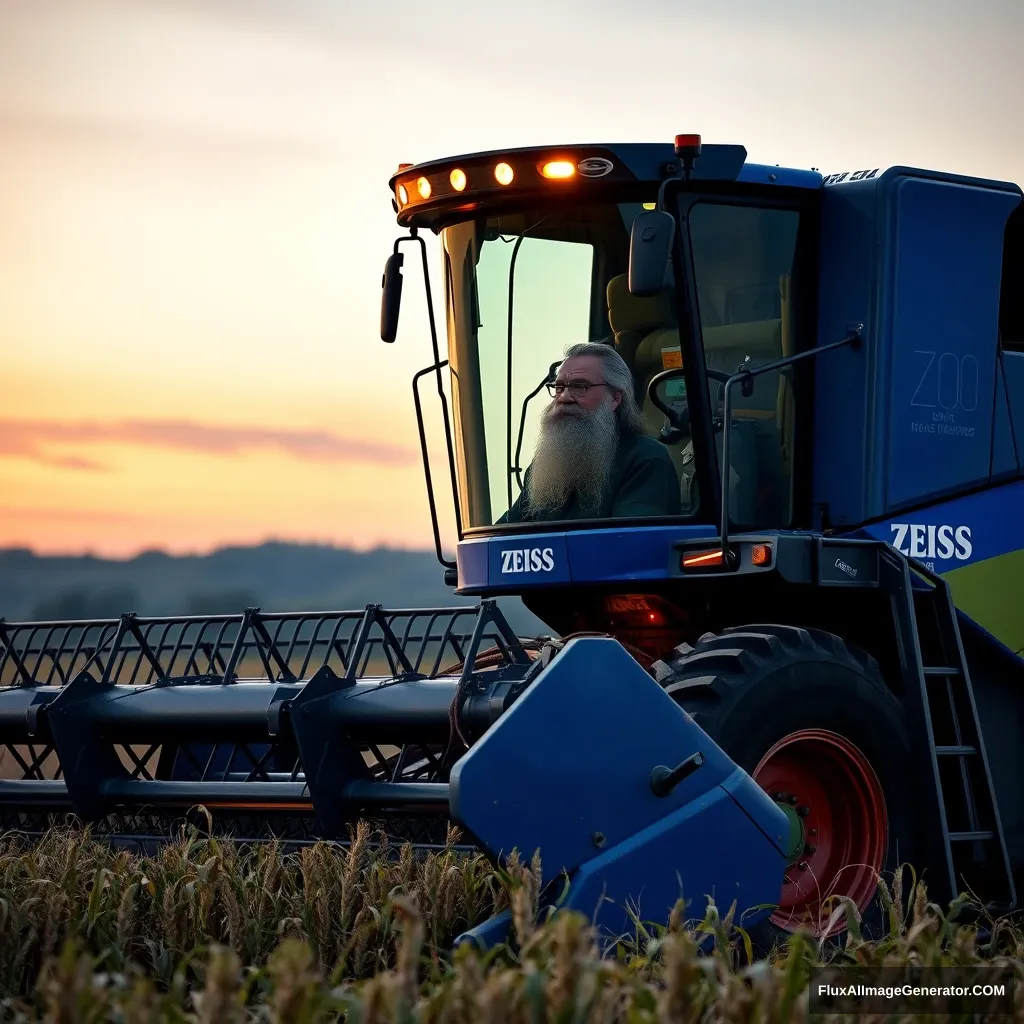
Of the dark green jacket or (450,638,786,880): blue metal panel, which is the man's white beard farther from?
(450,638,786,880): blue metal panel

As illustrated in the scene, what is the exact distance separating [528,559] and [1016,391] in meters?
2.46

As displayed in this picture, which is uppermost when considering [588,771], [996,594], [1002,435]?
[1002,435]

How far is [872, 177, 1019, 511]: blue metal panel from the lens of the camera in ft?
21.5

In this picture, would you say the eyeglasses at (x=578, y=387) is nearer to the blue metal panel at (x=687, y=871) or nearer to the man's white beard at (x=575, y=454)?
the man's white beard at (x=575, y=454)

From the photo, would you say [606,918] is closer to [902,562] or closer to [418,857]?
[418,857]

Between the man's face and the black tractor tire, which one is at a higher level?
the man's face

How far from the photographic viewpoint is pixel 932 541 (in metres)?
6.63

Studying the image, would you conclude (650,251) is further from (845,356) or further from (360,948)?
(360,948)

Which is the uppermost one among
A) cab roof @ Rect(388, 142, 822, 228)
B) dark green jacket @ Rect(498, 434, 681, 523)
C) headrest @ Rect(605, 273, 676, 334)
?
cab roof @ Rect(388, 142, 822, 228)

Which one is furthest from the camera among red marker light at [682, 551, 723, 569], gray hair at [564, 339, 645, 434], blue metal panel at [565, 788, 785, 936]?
gray hair at [564, 339, 645, 434]

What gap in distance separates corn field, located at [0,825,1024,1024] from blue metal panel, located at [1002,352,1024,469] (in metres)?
2.28

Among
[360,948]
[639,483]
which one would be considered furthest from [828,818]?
[360,948]

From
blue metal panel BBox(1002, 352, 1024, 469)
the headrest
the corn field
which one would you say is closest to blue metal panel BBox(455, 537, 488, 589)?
the headrest

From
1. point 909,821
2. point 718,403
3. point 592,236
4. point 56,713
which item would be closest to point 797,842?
point 909,821
